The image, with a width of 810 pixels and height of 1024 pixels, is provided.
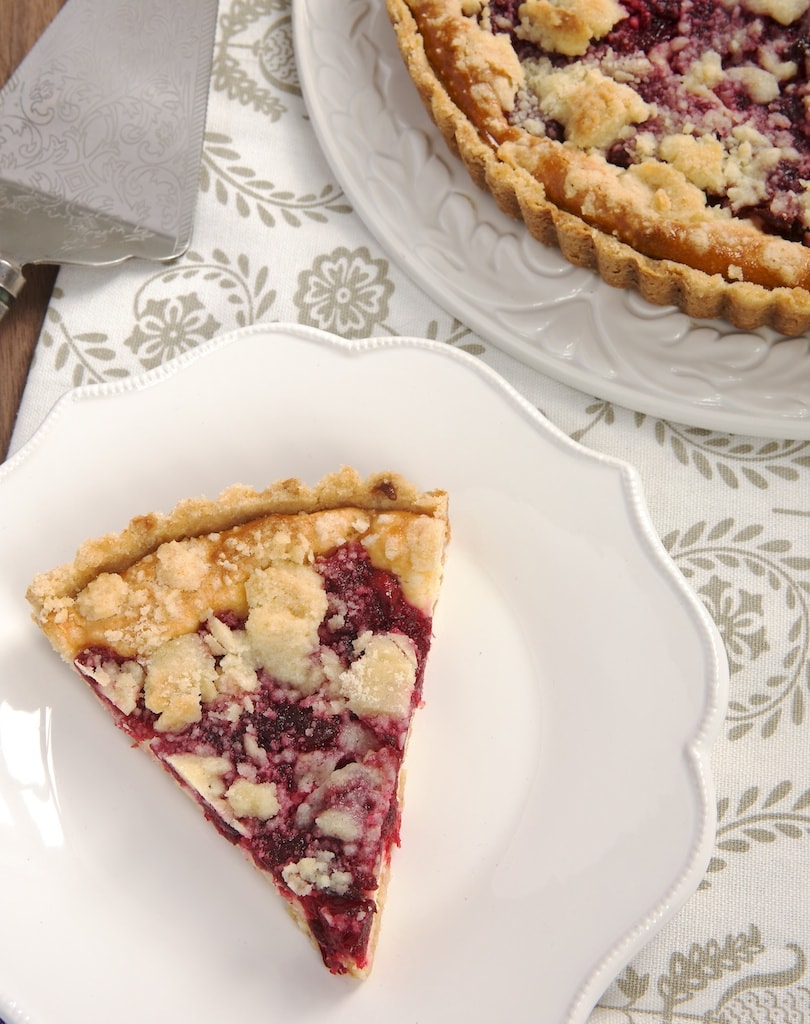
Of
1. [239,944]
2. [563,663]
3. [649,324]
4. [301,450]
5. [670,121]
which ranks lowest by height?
[239,944]

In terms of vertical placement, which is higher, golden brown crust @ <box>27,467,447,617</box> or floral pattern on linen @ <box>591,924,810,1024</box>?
golden brown crust @ <box>27,467,447,617</box>

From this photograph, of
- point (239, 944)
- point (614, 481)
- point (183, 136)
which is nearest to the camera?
point (239, 944)

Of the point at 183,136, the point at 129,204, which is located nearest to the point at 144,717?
the point at 129,204

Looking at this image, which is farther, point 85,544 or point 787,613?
point 787,613

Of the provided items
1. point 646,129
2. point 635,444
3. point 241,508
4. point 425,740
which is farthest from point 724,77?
point 425,740

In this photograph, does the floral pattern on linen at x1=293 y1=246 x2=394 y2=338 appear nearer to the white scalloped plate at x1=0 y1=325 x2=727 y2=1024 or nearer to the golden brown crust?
the white scalloped plate at x1=0 y1=325 x2=727 y2=1024

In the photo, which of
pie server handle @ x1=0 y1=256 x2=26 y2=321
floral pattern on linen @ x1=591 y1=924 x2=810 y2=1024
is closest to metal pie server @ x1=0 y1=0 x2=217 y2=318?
pie server handle @ x1=0 y1=256 x2=26 y2=321

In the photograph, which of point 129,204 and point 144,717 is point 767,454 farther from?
point 129,204

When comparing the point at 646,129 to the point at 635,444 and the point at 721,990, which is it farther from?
the point at 721,990
